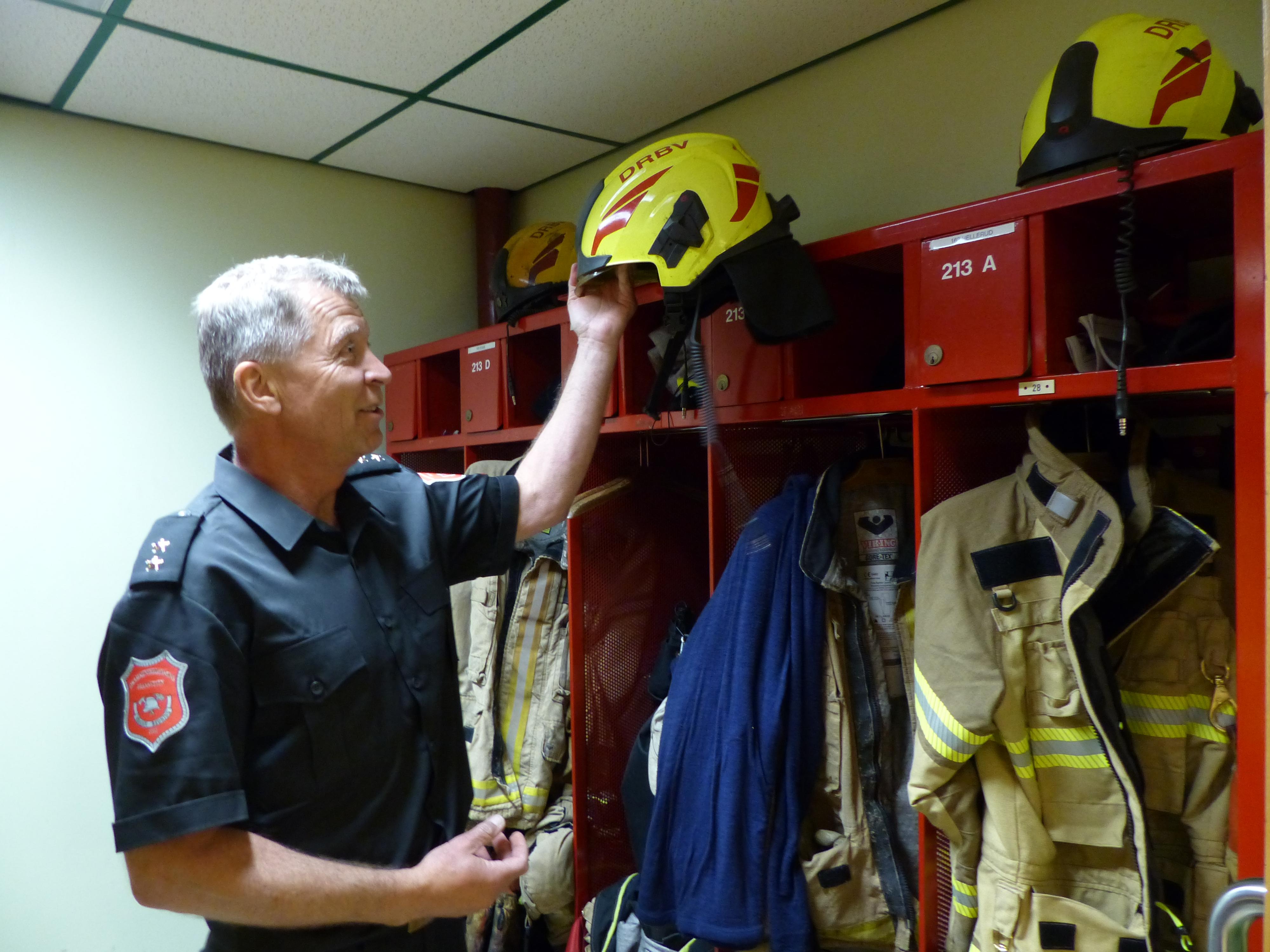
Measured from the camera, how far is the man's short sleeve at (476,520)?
1.72 m

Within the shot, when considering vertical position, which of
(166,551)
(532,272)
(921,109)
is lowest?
(166,551)

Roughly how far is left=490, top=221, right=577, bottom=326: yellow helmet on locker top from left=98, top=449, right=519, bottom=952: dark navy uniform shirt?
1008 millimetres

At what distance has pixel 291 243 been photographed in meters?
3.29

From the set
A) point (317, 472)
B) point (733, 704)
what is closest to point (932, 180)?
point (733, 704)

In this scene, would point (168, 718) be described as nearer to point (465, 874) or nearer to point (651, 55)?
point (465, 874)

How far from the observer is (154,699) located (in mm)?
1195

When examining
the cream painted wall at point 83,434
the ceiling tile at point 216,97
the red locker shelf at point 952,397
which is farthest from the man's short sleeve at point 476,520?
the cream painted wall at point 83,434

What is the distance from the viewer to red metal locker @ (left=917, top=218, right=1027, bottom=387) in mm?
1441

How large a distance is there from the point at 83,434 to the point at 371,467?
1.71 m

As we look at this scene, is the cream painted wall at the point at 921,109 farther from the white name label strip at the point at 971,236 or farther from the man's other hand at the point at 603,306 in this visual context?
the man's other hand at the point at 603,306

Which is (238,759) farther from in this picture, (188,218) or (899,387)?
(188,218)

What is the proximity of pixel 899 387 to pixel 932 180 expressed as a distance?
76 centimetres

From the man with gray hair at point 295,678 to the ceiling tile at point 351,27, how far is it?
954mm

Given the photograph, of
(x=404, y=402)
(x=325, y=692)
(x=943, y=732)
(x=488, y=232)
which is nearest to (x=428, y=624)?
(x=325, y=692)
